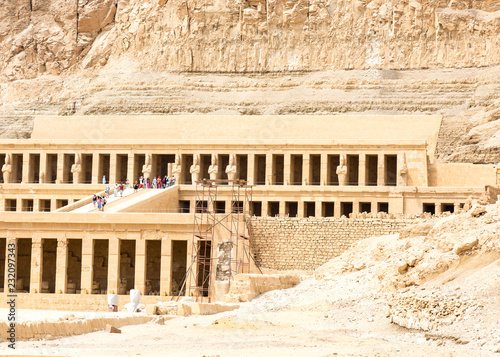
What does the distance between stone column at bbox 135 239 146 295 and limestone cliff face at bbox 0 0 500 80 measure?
125 ft

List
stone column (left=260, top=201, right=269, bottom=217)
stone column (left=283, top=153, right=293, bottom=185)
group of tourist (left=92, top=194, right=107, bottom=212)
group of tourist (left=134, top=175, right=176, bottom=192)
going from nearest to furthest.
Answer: group of tourist (left=92, top=194, right=107, bottom=212) → stone column (left=260, top=201, right=269, bottom=217) → group of tourist (left=134, top=175, right=176, bottom=192) → stone column (left=283, top=153, right=293, bottom=185)

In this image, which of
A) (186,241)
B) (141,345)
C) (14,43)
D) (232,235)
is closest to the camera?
(141,345)

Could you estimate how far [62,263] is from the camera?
1714 inches

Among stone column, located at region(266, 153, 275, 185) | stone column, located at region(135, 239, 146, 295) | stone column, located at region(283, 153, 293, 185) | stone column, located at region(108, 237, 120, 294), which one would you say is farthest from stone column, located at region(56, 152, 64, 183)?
stone column, located at region(135, 239, 146, 295)

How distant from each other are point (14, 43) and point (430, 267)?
6649 centimetres

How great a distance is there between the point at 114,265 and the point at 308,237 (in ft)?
27.5

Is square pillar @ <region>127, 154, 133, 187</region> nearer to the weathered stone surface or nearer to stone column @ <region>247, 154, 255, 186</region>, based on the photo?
stone column @ <region>247, 154, 255, 186</region>

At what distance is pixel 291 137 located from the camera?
58.6 meters

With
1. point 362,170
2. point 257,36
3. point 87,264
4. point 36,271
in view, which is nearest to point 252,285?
point 87,264

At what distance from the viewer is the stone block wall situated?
137ft

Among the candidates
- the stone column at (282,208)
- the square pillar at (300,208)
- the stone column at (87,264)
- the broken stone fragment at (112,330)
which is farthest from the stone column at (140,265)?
the broken stone fragment at (112,330)

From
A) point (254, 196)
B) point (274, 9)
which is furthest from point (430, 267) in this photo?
point (274, 9)

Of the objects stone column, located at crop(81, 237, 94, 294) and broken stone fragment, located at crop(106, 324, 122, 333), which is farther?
stone column, located at crop(81, 237, 94, 294)

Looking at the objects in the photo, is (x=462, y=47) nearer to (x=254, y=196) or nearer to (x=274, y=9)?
(x=274, y=9)
